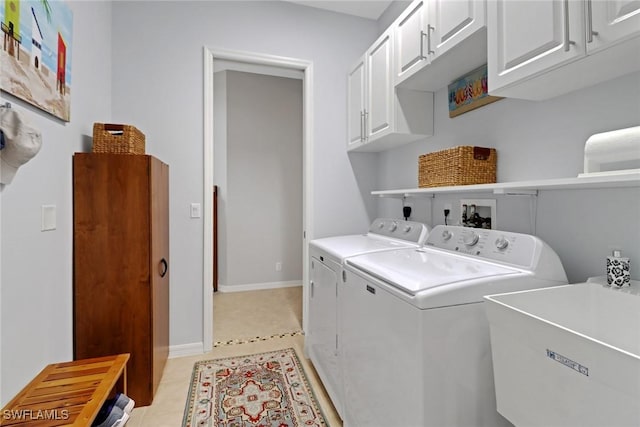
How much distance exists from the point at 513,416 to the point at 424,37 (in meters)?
1.75

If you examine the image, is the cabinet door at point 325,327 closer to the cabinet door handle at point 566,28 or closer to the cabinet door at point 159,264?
the cabinet door at point 159,264

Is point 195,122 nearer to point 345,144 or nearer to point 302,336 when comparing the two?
point 345,144

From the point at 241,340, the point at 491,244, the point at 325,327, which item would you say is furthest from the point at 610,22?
the point at 241,340

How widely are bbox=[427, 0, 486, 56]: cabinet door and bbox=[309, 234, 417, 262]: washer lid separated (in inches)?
43.0

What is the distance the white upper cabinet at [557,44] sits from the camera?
87 centimetres

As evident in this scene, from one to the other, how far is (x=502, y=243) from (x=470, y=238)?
194 millimetres

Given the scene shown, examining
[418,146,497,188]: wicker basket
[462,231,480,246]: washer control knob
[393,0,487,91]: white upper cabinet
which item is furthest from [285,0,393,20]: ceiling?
[462,231,480,246]: washer control knob

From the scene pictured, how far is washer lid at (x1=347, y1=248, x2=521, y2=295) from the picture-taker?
3.46 feet

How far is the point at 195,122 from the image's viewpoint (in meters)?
2.46

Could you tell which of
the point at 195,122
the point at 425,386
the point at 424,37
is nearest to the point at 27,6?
the point at 195,122

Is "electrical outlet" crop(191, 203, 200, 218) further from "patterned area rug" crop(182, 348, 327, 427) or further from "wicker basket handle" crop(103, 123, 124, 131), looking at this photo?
"patterned area rug" crop(182, 348, 327, 427)

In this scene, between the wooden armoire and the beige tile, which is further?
the beige tile

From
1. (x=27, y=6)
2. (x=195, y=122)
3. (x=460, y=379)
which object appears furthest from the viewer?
(x=195, y=122)

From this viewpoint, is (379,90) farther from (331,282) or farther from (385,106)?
(331,282)
